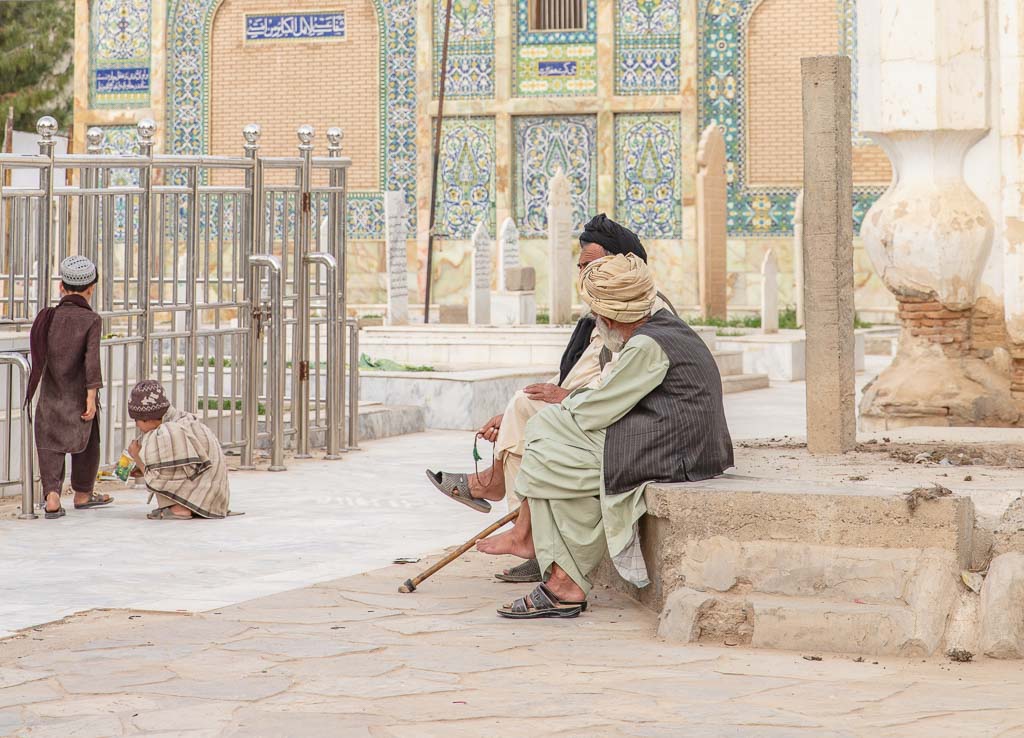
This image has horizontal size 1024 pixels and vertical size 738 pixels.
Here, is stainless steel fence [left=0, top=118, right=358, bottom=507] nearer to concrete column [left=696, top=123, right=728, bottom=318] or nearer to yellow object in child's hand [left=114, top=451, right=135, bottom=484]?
yellow object in child's hand [left=114, top=451, right=135, bottom=484]

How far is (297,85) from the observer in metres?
27.3

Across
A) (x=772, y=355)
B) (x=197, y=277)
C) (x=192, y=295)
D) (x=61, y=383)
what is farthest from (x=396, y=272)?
(x=61, y=383)

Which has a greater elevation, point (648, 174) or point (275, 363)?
point (648, 174)

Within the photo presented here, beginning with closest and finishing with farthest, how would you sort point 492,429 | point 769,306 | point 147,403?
point 492,429
point 147,403
point 769,306

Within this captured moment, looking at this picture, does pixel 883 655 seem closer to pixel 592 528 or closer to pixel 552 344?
pixel 592 528

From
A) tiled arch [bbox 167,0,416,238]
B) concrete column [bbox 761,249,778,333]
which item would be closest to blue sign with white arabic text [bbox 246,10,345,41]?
tiled arch [bbox 167,0,416,238]

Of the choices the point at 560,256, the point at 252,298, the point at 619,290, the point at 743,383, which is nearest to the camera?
the point at 619,290

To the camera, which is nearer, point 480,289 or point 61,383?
point 61,383

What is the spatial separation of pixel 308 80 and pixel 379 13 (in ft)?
5.46

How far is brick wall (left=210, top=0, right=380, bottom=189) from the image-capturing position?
2697cm

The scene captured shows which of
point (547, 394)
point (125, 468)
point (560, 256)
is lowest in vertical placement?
point (125, 468)

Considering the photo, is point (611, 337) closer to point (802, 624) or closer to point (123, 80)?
point (802, 624)

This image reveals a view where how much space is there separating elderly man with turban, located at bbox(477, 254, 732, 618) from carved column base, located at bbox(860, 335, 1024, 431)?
4.53 metres

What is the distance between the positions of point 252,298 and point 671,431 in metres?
5.02
